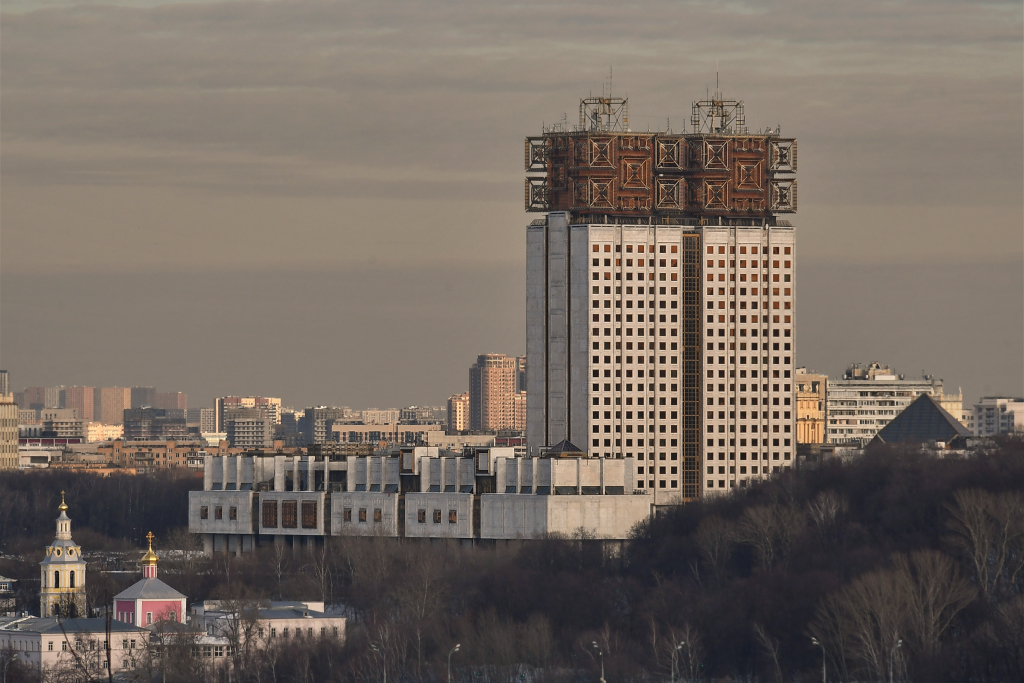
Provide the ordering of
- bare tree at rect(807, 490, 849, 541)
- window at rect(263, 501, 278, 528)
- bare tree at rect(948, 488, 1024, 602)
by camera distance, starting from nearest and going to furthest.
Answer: bare tree at rect(948, 488, 1024, 602), bare tree at rect(807, 490, 849, 541), window at rect(263, 501, 278, 528)

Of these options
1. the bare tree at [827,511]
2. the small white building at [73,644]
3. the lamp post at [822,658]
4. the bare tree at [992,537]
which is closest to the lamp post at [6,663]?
the small white building at [73,644]

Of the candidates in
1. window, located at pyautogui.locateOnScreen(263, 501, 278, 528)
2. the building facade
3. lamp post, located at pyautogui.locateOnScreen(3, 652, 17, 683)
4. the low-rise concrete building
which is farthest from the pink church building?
window, located at pyautogui.locateOnScreen(263, 501, 278, 528)

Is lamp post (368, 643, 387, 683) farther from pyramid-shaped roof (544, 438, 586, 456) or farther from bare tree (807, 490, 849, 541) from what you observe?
pyramid-shaped roof (544, 438, 586, 456)

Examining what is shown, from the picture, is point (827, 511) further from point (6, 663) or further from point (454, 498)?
point (6, 663)

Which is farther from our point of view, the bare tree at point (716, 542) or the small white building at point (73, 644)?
the bare tree at point (716, 542)

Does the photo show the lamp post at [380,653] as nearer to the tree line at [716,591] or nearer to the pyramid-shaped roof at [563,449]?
the tree line at [716,591]

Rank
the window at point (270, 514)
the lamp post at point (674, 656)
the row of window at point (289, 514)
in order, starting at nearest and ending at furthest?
1. the lamp post at point (674, 656)
2. the row of window at point (289, 514)
3. the window at point (270, 514)
